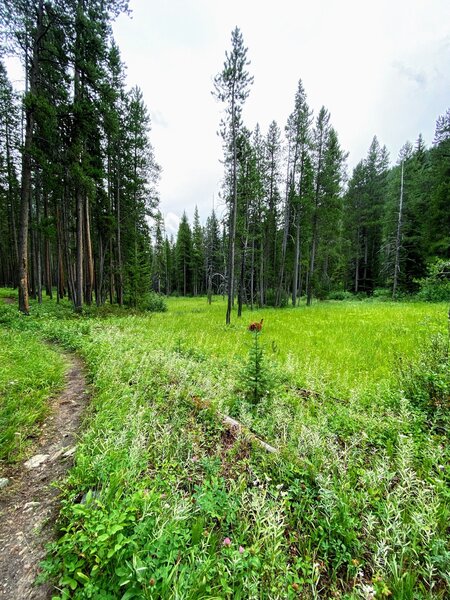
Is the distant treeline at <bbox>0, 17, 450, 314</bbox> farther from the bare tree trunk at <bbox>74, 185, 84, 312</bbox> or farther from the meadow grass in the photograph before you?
the meadow grass

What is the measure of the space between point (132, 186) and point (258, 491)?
20040mm

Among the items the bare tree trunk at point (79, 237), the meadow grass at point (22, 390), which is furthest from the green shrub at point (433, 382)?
the bare tree trunk at point (79, 237)

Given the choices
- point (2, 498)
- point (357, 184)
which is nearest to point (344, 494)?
point (2, 498)

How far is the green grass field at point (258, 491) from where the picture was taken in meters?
1.55

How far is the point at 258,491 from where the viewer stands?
2240 mm

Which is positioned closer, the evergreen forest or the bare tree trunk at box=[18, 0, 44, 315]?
the evergreen forest

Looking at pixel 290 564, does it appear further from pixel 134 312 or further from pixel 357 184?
pixel 357 184

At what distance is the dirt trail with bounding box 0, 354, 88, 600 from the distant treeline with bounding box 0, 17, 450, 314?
5.79 m

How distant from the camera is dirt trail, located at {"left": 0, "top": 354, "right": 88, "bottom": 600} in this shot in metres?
1.55

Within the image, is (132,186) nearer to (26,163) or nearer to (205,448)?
(26,163)

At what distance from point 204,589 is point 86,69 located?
1618cm

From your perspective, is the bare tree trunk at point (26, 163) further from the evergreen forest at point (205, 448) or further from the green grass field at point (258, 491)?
the green grass field at point (258, 491)

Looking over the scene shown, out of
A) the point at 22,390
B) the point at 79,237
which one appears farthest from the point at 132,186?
the point at 22,390

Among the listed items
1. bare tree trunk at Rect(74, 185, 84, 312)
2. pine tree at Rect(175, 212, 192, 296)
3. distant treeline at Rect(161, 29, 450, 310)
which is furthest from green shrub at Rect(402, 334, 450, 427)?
pine tree at Rect(175, 212, 192, 296)
